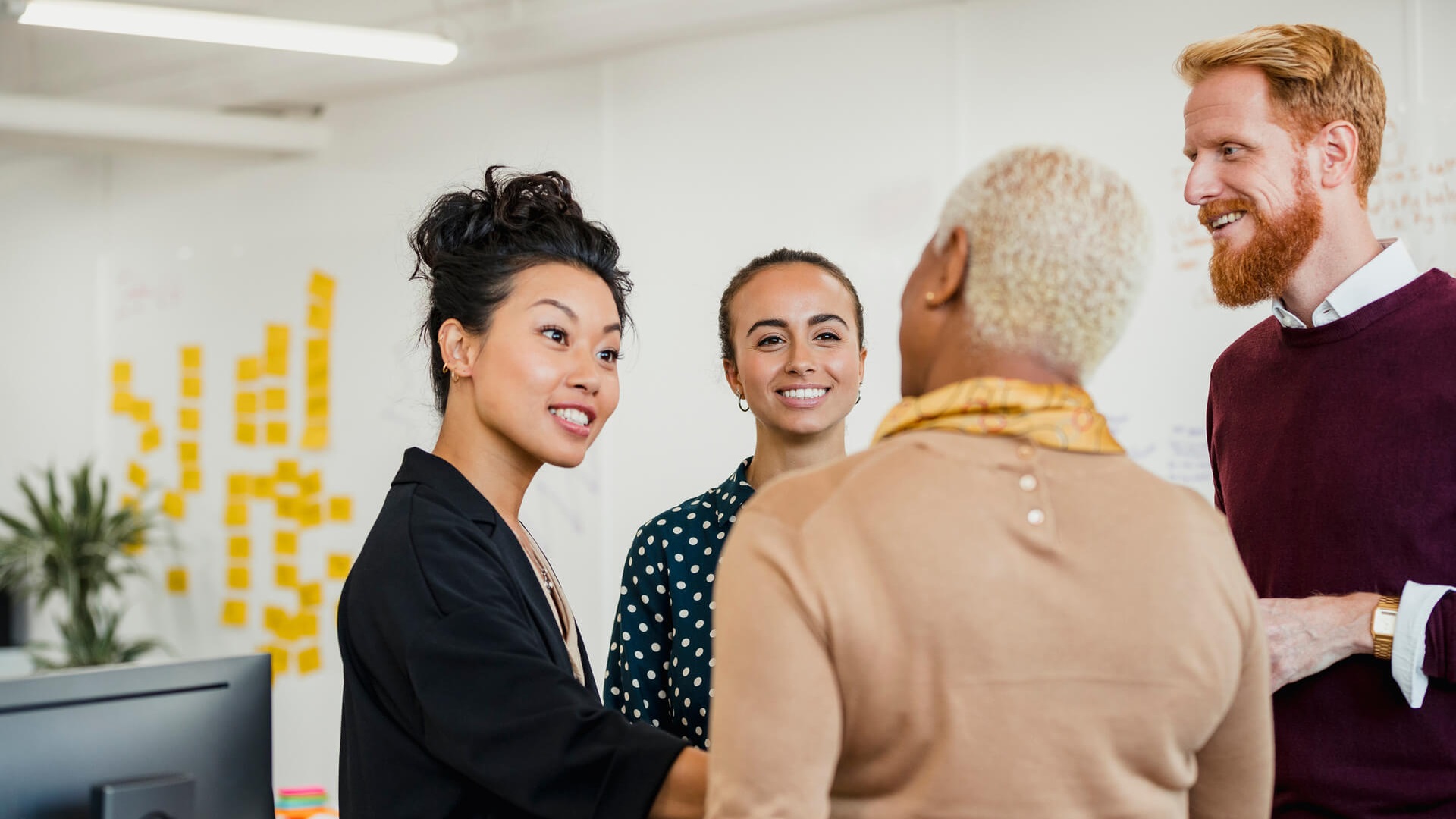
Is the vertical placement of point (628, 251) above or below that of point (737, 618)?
above

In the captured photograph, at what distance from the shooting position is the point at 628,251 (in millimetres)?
4348

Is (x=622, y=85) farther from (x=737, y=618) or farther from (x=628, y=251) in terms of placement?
(x=737, y=618)

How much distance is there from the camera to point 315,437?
5.10 metres

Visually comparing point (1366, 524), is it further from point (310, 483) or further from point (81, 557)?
point (81, 557)

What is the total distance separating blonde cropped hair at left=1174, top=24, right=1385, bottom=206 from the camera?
1761 millimetres

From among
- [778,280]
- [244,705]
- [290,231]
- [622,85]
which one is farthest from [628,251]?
[244,705]

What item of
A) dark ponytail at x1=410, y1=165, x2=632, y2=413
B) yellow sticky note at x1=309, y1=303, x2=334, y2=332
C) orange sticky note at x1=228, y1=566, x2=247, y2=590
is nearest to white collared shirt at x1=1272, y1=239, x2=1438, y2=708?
dark ponytail at x1=410, y1=165, x2=632, y2=413

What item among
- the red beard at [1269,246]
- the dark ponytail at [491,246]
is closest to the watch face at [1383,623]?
the red beard at [1269,246]

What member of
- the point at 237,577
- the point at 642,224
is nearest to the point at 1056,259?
the point at 642,224

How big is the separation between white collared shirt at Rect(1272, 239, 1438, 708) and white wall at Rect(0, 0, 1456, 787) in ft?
5.30

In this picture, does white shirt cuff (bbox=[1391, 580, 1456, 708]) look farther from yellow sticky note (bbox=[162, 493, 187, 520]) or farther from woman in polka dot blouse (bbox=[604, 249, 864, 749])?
yellow sticky note (bbox=[162, 493, 187, 520])

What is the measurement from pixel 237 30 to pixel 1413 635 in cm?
366

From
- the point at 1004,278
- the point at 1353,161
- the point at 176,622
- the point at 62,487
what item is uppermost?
the point at 1353,161

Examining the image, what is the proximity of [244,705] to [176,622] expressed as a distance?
4.33 m
